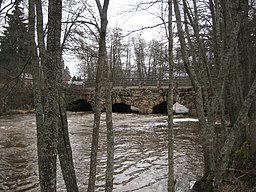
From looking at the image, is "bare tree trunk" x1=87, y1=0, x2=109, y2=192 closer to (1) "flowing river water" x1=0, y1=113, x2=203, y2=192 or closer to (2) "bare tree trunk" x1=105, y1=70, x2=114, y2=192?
(2) "bare tree trunk" x1=105, y1=70, x2=114, y2=192

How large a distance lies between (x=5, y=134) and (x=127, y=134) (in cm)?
617

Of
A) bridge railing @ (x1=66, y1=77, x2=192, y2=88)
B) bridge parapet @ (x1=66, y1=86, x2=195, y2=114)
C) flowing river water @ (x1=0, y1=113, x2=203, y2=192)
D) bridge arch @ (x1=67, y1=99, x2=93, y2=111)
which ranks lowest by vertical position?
flowing river water @ (x1=0, y1=113, x2=203, y2=192)

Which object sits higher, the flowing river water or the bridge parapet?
the bridge parapet

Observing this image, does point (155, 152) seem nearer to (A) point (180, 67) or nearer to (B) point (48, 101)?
(A) point (180, 67)

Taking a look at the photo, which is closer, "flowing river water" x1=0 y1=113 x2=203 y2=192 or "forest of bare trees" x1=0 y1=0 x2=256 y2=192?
"forest of bare trees" x1=0 y1=0 x2=256 y2=192

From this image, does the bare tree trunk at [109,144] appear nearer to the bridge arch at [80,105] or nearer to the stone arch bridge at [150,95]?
the stone arch bridge at [150,95]

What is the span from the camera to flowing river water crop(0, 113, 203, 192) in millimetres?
8304

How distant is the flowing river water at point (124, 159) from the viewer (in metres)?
8.30

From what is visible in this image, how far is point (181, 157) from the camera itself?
Answer: 36.9ft

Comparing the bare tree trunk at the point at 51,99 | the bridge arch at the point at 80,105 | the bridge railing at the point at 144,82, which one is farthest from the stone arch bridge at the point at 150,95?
the bare tree trunk at the point at 51,99

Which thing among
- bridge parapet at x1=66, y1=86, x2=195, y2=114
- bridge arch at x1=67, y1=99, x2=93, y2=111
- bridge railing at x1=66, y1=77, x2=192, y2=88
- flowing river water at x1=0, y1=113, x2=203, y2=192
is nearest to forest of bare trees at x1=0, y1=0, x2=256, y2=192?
flowing river water at x1=0, y1=113, x2=203, y2=192

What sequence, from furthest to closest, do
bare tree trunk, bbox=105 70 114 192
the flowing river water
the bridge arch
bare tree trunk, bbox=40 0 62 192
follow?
the bridge arch, the flowing river water, bare tree trunk, bbox=105 70 114 192, bare tree trunk, bbox=40 0 62 192

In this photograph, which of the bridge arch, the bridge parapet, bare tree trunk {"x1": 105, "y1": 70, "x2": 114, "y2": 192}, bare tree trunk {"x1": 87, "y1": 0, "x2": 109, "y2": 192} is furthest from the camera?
the bridge arch

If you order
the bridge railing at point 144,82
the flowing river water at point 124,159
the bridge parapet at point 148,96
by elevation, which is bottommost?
the flowing river water at point 124,159
